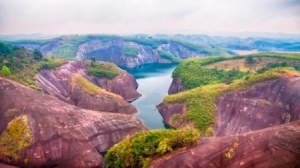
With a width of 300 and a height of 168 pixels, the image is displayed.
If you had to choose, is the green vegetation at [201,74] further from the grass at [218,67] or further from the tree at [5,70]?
the tree at [5,70]

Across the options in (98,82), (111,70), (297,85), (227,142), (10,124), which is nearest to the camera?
(227,142)

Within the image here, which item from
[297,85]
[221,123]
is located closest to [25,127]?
[221,123]

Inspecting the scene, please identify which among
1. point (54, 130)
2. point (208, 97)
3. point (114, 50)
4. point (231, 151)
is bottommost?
point (54, 130)

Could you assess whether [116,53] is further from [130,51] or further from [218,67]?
[218,67]

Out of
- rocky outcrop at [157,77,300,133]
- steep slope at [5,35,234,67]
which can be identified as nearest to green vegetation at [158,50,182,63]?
steep slope at [5,35,234,67]

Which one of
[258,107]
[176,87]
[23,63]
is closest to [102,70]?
[176,87]

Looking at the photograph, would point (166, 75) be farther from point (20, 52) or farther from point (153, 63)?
point (20, 52)
